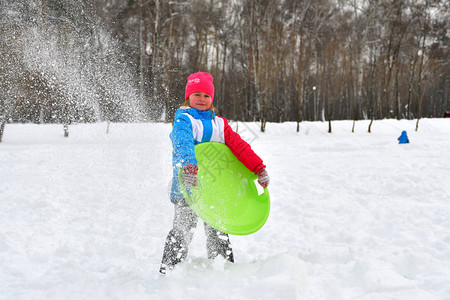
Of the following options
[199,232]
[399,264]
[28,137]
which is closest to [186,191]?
[199,232]

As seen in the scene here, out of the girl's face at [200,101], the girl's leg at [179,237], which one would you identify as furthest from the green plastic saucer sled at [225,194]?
the girl's face at [200,101]

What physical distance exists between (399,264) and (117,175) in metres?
5.11

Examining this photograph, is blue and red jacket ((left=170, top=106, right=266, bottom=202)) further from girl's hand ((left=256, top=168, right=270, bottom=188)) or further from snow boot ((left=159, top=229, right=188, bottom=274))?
snow boot ((left=159, top=229, right=188, bottom=274))

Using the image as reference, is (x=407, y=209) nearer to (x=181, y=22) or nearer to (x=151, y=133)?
(x=151, y=133)

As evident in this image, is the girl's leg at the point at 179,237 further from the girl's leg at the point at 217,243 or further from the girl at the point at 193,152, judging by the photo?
the girl's leg at the point at 217,243

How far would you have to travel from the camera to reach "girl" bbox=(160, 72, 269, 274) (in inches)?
82.5

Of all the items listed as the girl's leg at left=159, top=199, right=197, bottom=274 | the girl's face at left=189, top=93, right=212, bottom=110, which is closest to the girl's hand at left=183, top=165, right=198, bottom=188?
the girl's leg at left=159, top=199, right=197, bottom=274

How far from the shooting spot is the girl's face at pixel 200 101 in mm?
2334

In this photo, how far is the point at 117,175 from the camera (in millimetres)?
6211

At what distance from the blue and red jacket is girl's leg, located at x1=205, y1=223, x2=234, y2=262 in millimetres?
381

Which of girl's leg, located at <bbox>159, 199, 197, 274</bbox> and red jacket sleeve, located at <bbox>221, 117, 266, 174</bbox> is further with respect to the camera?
red jacket sleeve, located at <bbox>221, 117, 266, 174</bbox>

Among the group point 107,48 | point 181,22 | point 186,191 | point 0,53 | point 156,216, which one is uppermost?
point 181,22

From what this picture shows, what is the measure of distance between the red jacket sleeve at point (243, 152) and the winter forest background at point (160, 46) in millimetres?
10334

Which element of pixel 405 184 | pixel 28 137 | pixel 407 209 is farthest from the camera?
pixel 28 137
